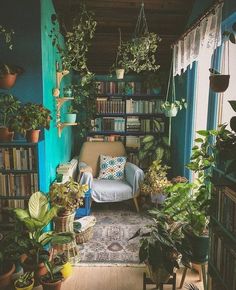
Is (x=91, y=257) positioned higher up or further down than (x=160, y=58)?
further down

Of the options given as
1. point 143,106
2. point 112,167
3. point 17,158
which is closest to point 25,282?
point 17,158

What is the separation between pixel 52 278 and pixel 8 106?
1.58m

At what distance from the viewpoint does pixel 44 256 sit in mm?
2246

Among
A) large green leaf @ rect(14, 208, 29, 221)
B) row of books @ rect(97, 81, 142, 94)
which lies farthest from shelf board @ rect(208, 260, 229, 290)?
row of books @ rect(97, 81, 142, 94)

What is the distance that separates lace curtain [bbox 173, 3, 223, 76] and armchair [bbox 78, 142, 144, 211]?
1.55 meters

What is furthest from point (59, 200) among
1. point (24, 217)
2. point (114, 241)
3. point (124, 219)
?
point (124, 219)

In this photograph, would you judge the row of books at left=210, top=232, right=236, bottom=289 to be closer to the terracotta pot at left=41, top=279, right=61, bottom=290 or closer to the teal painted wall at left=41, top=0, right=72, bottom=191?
the terracotta pot at left=41, top=279, right=61, bottom=290

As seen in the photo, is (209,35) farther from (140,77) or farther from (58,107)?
(140,77)

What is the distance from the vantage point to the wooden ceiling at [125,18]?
348 centimetres

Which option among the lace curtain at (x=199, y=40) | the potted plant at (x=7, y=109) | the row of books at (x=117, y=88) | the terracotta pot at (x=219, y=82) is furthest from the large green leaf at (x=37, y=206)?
the row of books at (x=117, y=88)

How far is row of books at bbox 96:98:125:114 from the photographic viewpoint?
4.61m

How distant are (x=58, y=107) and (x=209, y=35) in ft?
6.56

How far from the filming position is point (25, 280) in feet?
7.09

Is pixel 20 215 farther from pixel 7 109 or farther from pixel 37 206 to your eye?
pixel 7 109
